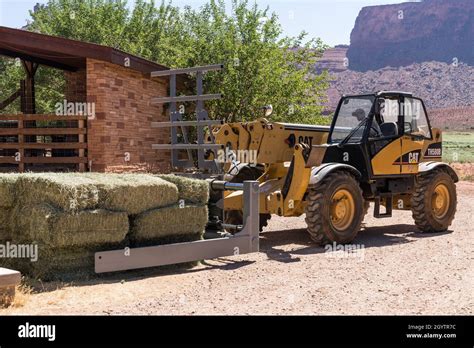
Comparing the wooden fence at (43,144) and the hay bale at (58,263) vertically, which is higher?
the wooden fence at (43,144)

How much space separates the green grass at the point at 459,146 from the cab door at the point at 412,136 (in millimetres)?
26788

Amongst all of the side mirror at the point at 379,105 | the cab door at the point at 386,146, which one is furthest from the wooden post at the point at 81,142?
the side mirror at the point at 379,105

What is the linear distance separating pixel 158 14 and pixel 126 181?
2071 centimetres

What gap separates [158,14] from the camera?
87.8ft

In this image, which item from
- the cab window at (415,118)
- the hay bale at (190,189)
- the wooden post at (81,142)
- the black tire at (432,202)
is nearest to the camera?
the hay bale at (190,189)

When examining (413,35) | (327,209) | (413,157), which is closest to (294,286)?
(327,209)

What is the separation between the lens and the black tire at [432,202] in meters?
11.0

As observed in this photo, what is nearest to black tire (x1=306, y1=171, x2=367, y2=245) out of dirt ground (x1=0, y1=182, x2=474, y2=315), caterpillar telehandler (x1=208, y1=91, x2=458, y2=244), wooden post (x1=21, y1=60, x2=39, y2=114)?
caterpillar telehandler (x1=208, y1=91, x2=458, y2=244)

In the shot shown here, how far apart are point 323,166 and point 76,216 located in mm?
4183

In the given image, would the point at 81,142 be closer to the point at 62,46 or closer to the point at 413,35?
the point at 62,46

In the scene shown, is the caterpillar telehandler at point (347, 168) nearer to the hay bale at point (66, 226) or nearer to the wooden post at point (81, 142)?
the hay bale at point (66, 226)

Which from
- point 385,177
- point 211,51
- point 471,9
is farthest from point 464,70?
point 385,177

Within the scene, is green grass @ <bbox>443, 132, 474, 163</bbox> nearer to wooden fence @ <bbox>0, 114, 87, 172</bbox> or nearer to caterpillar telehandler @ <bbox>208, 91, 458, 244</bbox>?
caterpillar telehandler @ <bbox>208, 91, 458, 244</bbox>
